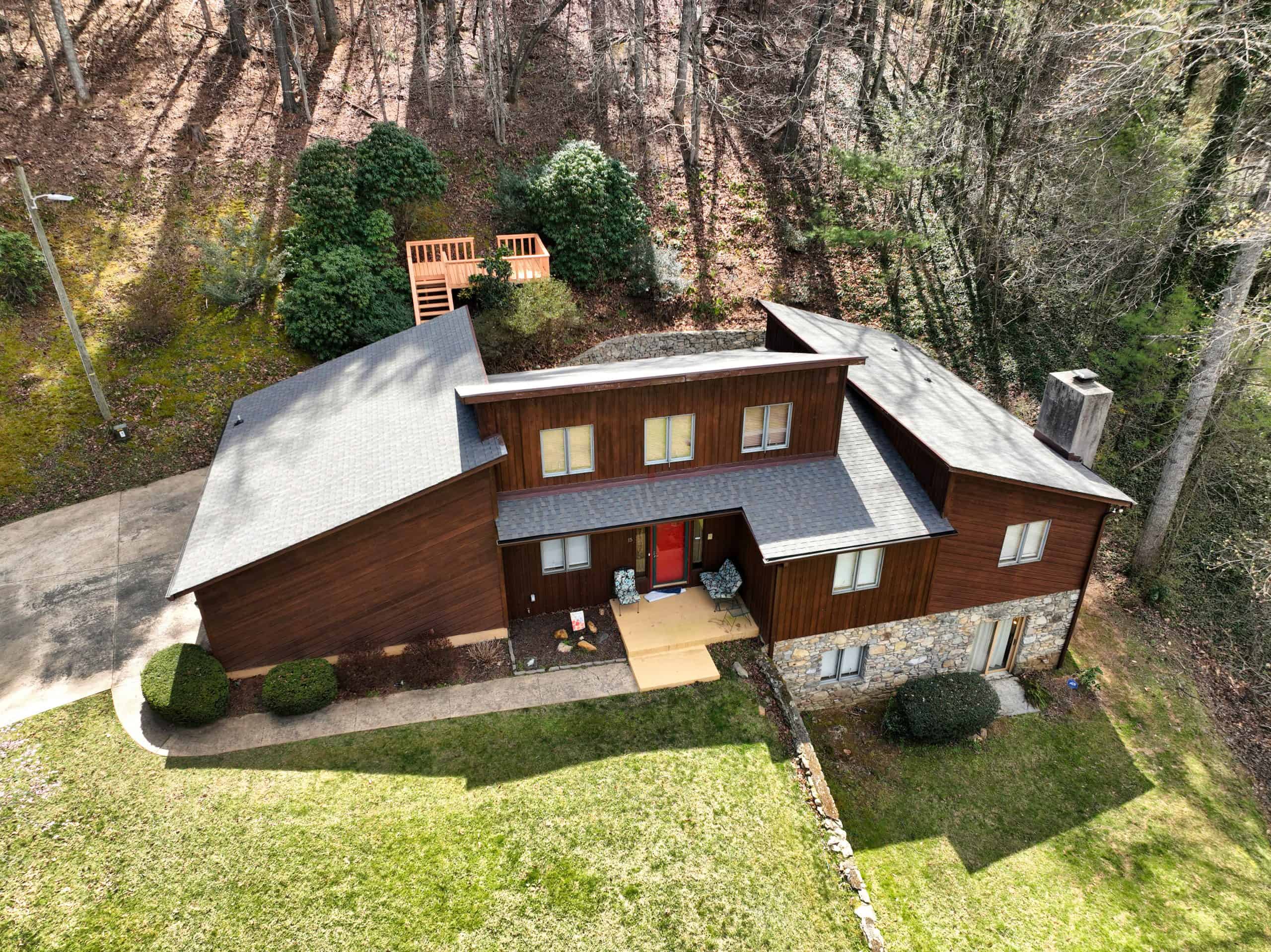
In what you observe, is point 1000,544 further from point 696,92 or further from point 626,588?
point 696,92

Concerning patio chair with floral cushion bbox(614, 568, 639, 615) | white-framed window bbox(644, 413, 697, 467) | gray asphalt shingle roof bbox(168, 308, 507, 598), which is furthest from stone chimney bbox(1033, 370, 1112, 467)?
gray asphalt shingle roof bbox(168, 308, 507, 598)

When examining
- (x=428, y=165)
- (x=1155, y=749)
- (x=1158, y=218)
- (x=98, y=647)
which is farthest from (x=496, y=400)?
(x=1158, y=218)

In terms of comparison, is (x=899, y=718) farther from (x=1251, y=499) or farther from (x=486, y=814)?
(x=1251, y=499)

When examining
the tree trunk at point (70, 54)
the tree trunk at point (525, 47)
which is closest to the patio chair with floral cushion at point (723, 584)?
the tree trunk at point (525, 47)

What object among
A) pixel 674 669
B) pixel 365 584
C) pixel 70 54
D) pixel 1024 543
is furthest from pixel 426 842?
pixel 70 54

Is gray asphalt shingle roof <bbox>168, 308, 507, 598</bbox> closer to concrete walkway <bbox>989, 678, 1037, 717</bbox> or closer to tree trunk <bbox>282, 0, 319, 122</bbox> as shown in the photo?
concrete walkway <bbox>989, 678, 1037, 717</bbox>

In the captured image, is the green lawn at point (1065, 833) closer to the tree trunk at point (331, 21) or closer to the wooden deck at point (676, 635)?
the wooden deck at point (676, 635)
